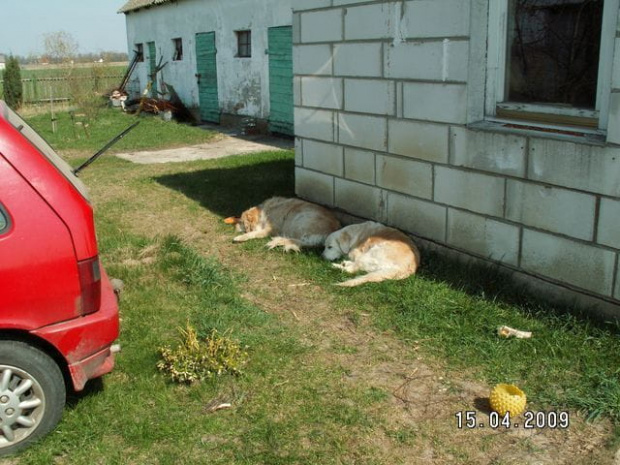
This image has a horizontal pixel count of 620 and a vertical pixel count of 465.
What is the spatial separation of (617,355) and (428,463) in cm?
163

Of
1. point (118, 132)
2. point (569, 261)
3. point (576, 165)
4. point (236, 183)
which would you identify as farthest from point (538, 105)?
point (118, 132)

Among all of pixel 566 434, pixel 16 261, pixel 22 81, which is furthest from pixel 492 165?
pixel 22 81

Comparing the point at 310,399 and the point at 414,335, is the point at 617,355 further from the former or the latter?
the point at 310,399

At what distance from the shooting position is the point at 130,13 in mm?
23828

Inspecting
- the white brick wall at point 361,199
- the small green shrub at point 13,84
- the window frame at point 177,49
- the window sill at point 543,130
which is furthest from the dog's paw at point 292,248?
the small green shrub at point 13,84

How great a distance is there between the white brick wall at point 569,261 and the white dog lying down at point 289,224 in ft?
7.39

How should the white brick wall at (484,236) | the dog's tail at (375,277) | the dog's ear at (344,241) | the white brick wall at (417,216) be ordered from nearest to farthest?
1. the white brick wall at (484,236)
2. the dog's tail at (375,277)
3. the white brick wall at (417,216)
4. the dog's ear at (344,241)

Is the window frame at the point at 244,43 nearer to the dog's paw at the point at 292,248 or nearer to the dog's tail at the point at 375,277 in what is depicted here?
the dog's paw at the point at 292,248

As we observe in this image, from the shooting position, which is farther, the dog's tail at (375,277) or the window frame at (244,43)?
the window frame at (244,43)

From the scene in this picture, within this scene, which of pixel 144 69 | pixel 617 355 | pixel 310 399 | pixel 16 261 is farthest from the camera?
pixel 144 69

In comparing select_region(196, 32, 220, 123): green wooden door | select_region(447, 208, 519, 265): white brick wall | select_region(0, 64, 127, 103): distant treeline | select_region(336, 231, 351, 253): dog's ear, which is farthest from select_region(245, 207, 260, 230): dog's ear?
select_region(0, 64, 127, 103): distant treeline

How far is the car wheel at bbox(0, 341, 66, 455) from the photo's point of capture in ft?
10.1

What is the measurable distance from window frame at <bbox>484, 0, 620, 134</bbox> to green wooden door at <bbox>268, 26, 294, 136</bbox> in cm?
889

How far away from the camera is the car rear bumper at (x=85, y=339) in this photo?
313 centimetres
